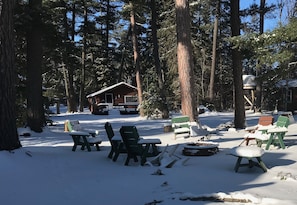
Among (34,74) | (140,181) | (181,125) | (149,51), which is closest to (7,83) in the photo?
(140,181)

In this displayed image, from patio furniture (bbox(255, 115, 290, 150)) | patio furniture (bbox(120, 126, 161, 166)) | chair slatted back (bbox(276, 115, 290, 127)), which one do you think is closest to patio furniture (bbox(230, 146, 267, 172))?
patio furniture (bbox(120, 126, 161, 166))

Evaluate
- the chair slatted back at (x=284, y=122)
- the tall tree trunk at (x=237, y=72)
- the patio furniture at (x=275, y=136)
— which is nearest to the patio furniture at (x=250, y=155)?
the patio furniture at (x=275, y=136)

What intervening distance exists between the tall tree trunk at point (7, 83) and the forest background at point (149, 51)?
19.0 ft

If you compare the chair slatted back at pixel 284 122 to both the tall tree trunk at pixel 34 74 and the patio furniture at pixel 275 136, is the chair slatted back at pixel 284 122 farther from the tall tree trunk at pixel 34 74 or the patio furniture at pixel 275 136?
the tall tree trunk at pixel 34 74

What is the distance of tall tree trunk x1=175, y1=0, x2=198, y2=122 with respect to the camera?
13023 mm

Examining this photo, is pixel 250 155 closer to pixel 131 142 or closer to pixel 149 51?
pixel 131 142

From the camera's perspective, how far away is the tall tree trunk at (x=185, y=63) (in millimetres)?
13023

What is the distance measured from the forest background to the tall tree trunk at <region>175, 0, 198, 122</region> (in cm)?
12

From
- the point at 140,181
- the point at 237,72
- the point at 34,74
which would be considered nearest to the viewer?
the point at 140,181

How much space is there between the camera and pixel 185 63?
42.9 ft

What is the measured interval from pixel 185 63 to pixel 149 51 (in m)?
33.8

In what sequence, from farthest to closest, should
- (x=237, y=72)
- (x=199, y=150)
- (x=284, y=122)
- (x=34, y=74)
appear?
1. (x=237, y=72)
2. (x=34, y=74)
3. (x=284, y=122)
4. (x=199, y=150)

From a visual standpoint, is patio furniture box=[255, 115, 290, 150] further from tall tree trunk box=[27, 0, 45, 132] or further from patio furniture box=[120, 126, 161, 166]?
tall tree trunk box=[27, 0, 45, 132]

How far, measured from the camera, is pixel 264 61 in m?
9.68
